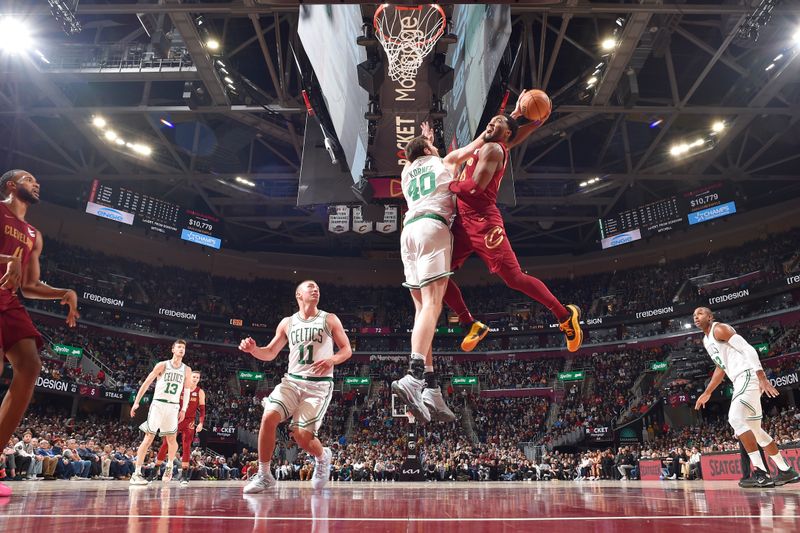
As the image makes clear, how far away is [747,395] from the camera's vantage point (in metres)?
6.28

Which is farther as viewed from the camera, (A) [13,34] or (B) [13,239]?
(A) [13,34]

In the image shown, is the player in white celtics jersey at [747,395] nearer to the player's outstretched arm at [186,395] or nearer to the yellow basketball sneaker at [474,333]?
the yellow basketball sneaker at [474,333]

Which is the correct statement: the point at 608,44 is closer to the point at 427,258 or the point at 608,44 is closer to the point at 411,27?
the point at 411,27

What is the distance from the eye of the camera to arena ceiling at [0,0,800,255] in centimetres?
1485

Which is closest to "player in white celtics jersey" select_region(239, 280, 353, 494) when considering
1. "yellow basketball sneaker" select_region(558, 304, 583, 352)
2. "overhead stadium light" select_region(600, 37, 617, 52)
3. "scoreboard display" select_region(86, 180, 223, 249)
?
"yellow basketball sneaker" select_region(558, 304, 583, 352)

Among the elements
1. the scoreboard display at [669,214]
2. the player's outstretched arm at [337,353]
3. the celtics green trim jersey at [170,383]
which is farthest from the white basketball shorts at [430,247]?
the scoreboard display at [669,214]

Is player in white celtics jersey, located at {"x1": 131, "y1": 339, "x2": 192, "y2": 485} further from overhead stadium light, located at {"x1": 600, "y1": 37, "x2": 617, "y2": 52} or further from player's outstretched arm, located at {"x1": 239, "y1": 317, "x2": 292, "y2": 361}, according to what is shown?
overhead stadium light, located at {"x1": 600, "y1": 37, "x2": 617, "y2": 52}

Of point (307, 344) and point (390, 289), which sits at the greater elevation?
point (390, 289)

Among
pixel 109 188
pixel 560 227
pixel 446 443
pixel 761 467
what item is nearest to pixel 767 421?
pixel 446 443

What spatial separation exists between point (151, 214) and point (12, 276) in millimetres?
22118

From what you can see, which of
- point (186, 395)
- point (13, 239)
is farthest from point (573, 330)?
point (186, 395)

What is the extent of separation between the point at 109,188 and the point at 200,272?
11.3m

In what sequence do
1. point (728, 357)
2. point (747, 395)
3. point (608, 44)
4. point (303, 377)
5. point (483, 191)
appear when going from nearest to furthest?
point (483, 191) < point (303, 377) < point (747, 395) < point (728, 357) < point (608, 44)

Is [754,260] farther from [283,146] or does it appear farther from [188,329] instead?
[188,329]
